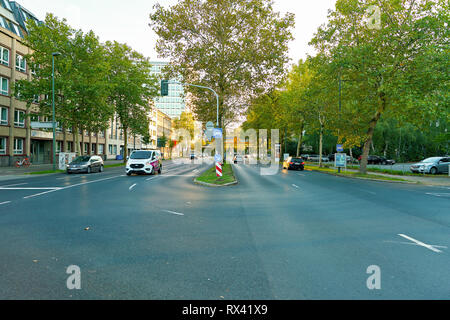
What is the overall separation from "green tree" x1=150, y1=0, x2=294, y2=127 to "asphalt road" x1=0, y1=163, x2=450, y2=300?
2010cm

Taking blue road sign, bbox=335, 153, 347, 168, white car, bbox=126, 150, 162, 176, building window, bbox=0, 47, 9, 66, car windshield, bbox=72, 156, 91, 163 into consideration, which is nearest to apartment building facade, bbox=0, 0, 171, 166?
building window, bbox=0, 47, 9, 66

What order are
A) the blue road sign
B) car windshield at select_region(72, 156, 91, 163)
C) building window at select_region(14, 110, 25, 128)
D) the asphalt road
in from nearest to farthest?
1. the asphalt road
2. car windshield at select_region(72, 156, 91, 163)
3. the blue road sign
4. building window at select_region(14, 110, 25, 128)

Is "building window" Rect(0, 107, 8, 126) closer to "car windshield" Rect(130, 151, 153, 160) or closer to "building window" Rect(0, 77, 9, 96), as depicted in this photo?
"building window" Rect(0, 77, 9, 96)

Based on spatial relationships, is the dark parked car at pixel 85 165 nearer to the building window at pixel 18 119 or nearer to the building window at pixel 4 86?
the building window at pixel 18 119

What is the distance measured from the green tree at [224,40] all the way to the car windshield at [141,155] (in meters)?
8.32

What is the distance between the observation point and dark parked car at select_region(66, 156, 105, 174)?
2511cm

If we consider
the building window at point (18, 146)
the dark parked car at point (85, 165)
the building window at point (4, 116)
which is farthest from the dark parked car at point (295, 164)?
the building window at point (4, 116)

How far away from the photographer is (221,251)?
5.04 metres

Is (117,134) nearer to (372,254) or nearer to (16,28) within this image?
(16,28)

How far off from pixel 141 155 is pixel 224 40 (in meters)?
12.5

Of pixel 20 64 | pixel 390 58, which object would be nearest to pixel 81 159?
pixel 20 64

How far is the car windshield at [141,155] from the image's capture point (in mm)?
23708

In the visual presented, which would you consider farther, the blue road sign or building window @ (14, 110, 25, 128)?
building window @ (14, 110, 25, 128)

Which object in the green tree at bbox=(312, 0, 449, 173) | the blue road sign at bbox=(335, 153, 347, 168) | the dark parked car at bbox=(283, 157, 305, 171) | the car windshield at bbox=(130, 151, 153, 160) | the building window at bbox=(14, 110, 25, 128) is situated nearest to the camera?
the green tree at bbox=(312, 0, 449, 173)
